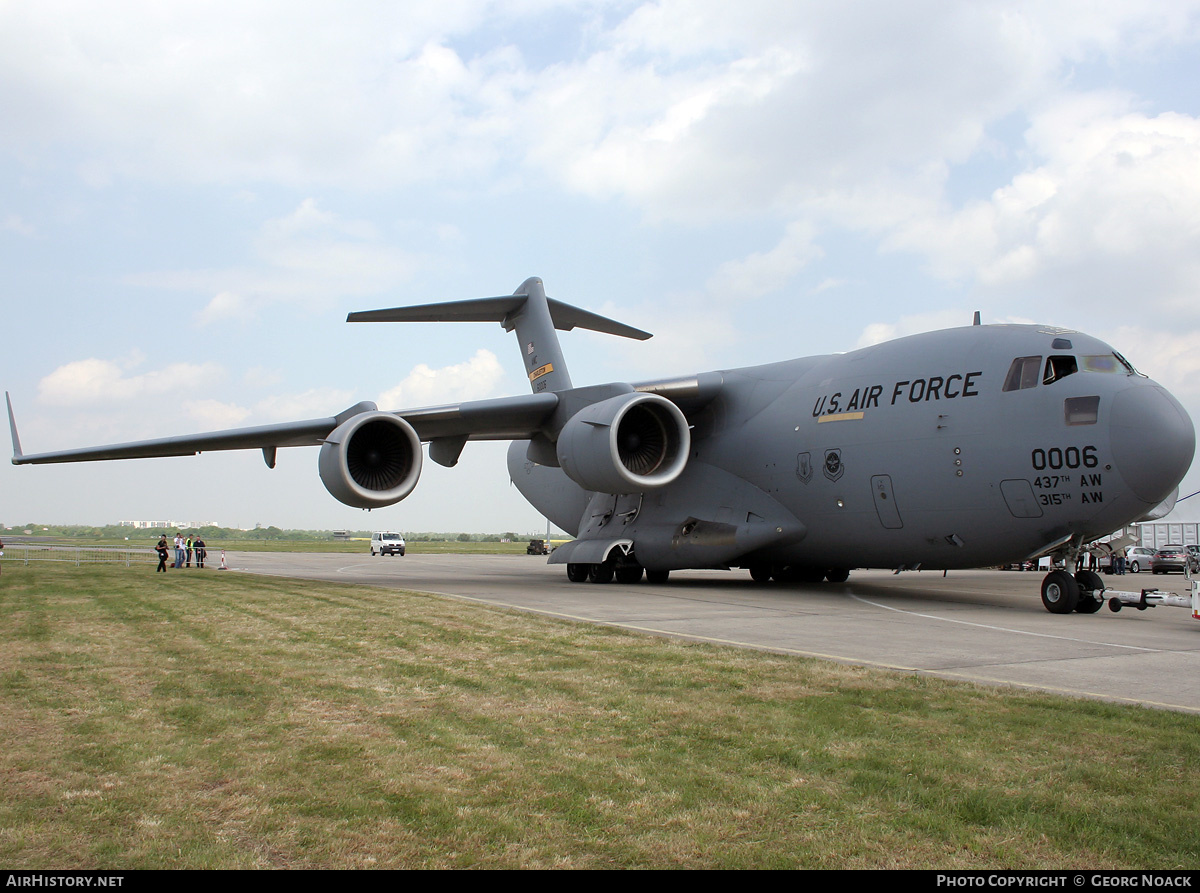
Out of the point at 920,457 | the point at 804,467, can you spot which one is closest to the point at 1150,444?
the point at 920,457

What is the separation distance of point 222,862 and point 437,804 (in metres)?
0.80

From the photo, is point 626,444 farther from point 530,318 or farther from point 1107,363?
point 1107,363

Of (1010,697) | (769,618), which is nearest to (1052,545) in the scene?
(769,618)

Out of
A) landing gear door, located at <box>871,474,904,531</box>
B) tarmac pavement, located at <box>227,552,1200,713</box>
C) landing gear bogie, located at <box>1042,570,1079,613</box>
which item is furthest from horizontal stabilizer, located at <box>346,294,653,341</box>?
landing gear bogie, located at <box>1042,570,1079,613</box>

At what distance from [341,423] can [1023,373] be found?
35.4 feet

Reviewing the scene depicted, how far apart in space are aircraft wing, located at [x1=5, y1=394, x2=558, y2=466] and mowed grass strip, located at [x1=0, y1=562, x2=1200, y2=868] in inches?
378

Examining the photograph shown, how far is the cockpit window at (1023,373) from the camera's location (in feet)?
38.4

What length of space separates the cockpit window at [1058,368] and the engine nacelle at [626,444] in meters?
5.62

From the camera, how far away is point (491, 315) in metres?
20.7

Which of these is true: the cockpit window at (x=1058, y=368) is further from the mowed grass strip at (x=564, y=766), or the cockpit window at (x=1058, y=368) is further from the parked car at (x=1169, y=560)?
the parked car at (x=1169, y=560)

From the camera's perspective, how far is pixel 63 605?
11.1 metres

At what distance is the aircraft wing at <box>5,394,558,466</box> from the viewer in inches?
635

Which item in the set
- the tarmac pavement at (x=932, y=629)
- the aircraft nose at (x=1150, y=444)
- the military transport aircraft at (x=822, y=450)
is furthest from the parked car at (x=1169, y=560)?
the aircraft nose at (x=1150, y=444)
